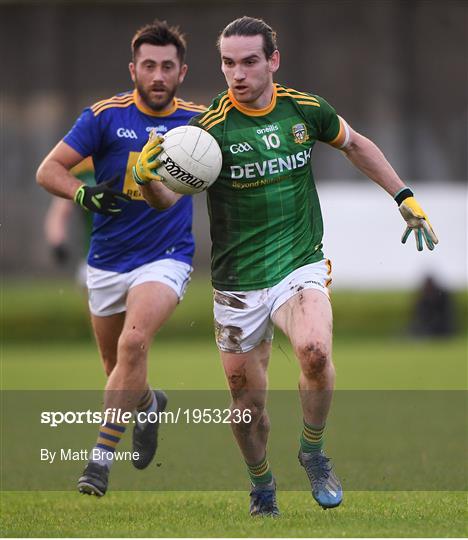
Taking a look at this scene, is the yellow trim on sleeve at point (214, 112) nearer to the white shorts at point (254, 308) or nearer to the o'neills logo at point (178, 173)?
the o'neills logo at point (178, 173)

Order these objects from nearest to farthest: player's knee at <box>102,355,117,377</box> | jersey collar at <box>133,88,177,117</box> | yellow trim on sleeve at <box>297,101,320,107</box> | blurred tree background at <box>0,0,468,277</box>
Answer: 1. yellow trim on sleeve at <box>297,101,320,107</box>
2. jersey collar at <box>133,88,177,117</box>
3. player's knee at <box>102,355,117,377</box>
4. blurred tree background at <box>0,0,468,277</box>

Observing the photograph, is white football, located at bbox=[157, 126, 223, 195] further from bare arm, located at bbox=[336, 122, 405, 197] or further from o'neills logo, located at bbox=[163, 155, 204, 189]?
bare arm, located at bbox=[336, 122, 405, 197]

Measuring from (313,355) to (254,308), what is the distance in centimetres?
47

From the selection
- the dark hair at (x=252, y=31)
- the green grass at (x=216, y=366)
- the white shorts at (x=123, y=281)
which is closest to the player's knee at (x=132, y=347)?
the white shorts at (x=123, y=281)

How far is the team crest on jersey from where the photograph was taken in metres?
5.99

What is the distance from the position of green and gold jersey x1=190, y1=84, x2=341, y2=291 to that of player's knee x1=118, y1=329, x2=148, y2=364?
84cm

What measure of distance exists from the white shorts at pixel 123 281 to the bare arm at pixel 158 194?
1.18 m

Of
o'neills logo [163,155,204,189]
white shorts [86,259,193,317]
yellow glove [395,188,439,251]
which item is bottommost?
white shorts [86,259,193,317]

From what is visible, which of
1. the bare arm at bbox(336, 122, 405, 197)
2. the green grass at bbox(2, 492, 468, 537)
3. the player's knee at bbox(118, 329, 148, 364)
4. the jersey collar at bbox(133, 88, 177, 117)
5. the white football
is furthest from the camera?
the jersey collar at bbox(133, 88, 177, 117)

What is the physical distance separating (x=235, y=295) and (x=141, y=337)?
95cm

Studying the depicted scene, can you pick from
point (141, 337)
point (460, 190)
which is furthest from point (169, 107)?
point (460, 190)

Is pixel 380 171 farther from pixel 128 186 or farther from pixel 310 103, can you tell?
pixel 128 186

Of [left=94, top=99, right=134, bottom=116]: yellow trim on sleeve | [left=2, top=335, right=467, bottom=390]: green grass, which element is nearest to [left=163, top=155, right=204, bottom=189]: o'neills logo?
[left=94, top=99, right=134, bottom=116]: yellow trim on sleeve

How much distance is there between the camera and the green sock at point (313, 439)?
5938 millimetres
